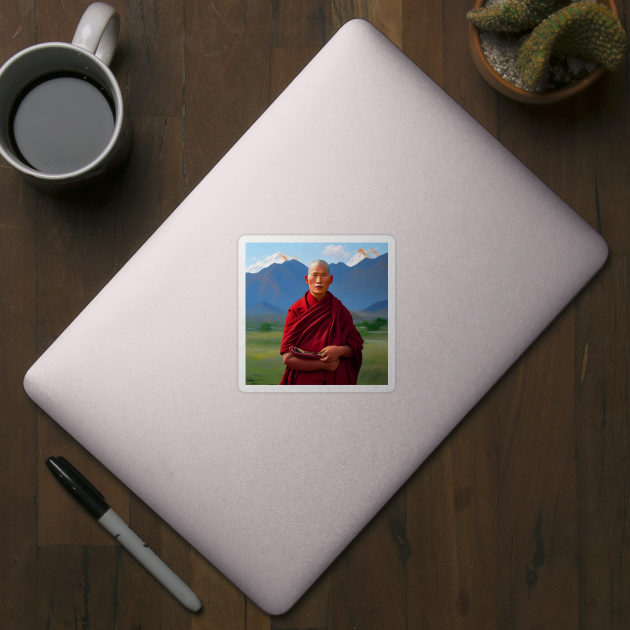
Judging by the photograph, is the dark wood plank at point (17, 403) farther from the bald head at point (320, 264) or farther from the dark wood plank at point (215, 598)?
the bald head at point (320, 264)

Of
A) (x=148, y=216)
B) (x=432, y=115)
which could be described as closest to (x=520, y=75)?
(x=432, y=115)

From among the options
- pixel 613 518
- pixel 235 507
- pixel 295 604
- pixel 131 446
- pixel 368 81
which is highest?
pixel 368 81

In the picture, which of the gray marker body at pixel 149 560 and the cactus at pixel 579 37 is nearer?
the cactus at pixel 579 37

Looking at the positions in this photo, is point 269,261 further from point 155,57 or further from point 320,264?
point 155,57

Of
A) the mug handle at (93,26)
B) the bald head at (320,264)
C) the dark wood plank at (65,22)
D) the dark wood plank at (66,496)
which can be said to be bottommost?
the dark wood plank at (66,496)

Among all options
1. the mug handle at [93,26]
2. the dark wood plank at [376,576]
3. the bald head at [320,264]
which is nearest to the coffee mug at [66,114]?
the mug handle at [93,26]

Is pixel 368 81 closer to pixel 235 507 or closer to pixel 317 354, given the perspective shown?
pixel 317 354

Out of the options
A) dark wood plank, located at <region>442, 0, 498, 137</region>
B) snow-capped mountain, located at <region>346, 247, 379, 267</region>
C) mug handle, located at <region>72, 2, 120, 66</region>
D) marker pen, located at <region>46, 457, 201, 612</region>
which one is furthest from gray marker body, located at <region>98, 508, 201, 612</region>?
dark wood plank, located at <region>442, 0, 498, 137</region>
